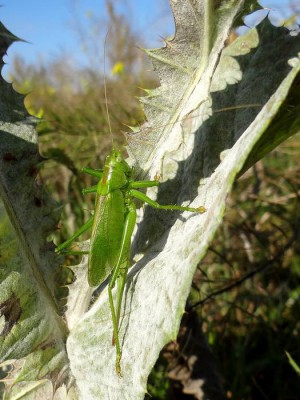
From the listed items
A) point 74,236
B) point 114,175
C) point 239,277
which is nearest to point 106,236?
point 74,236

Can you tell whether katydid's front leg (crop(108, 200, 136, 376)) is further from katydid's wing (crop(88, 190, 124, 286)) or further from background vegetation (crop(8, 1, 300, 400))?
background vegetation (crop(8, 1, 300, 400))

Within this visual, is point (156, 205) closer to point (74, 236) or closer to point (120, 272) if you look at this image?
point (120, 272)

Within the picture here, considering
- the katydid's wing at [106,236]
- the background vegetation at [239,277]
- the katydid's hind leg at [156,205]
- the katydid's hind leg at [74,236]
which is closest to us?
the katydid's hind leg at [156,205]

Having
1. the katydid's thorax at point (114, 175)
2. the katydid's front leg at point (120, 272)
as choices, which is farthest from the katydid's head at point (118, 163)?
the katydid's front leg at point (120, 272)

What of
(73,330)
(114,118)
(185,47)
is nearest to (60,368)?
(73,330)

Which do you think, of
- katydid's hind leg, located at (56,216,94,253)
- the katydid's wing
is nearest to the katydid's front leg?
the katydid's wing

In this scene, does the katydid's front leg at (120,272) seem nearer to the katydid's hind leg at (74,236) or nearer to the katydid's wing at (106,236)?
the katydid's wing at (106,236)

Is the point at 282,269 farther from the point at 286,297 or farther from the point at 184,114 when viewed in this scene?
the point at 184,114
